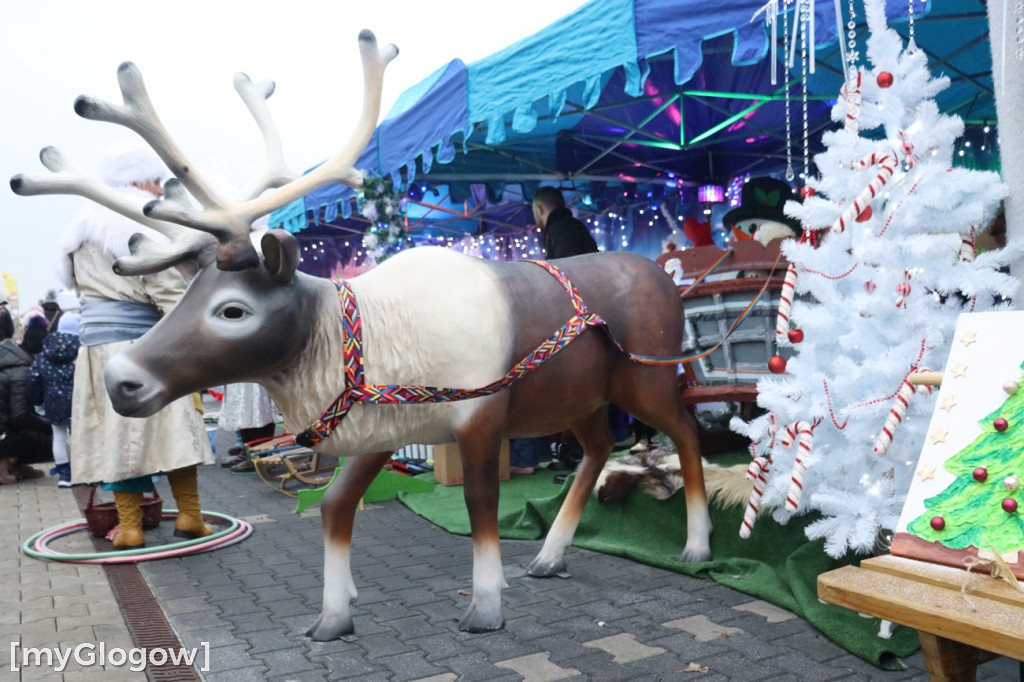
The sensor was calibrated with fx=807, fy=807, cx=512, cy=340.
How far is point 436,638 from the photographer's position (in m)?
2.95

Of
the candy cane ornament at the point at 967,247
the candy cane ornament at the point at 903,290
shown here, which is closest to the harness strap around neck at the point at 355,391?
the candy cane ornament at the point at 903,290

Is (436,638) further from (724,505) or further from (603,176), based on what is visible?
(603,176)

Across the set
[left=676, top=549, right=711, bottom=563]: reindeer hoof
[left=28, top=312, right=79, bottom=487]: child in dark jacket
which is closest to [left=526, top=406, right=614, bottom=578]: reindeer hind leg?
[left=676, top=549, right=711, bottom=563]: reindeer hoof

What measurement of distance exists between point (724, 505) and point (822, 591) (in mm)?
2120

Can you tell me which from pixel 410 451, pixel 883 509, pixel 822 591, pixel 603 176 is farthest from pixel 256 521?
pixel 603 176

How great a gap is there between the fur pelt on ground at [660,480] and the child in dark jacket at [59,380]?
4.60m

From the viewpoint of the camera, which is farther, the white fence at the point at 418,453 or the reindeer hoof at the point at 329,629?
the white fence at the point at 418,453

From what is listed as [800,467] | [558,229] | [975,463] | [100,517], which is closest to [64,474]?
[100,517]

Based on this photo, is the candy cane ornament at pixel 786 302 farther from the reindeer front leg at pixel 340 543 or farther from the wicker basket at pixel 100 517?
the wicker basket at pixel 100 517

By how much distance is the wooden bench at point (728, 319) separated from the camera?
394 centimetres

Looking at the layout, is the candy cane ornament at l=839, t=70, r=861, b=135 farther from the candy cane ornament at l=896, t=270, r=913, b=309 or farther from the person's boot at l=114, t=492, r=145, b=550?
the person's boot at l=114, t=492, r=145, b=550

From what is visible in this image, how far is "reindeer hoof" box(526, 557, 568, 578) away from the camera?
11.9 feet

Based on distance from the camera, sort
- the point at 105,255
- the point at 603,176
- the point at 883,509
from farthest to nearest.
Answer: the point at 603,176 < the point at 105,255 < the point at 883,509

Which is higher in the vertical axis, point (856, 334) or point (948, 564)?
point (856, 334)
